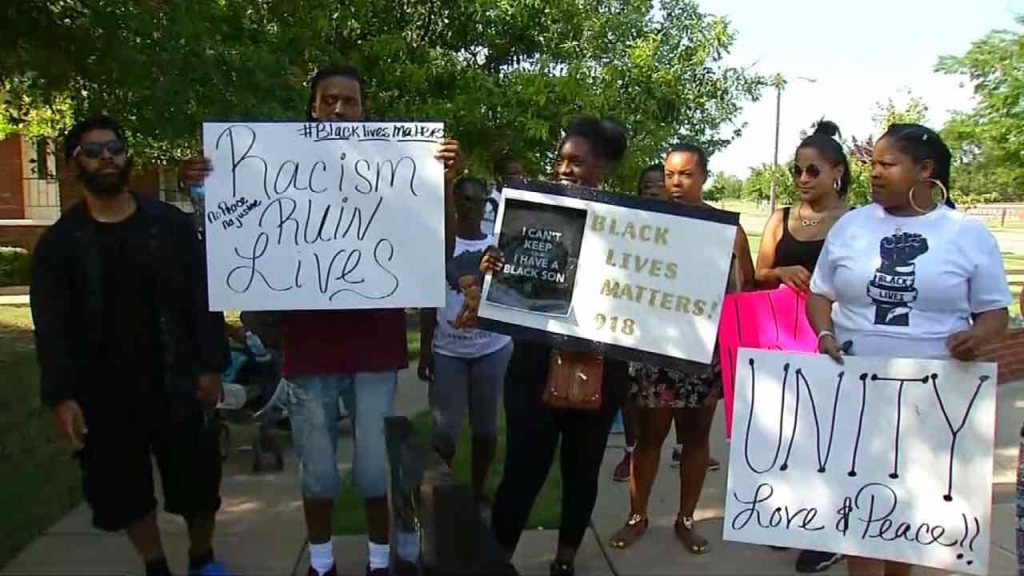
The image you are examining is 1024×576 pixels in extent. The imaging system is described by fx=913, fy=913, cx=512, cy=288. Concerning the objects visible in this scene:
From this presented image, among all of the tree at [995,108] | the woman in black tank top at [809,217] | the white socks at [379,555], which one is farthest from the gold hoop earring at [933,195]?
the tree at [995,108]

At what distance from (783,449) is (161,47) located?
5405 millimetres

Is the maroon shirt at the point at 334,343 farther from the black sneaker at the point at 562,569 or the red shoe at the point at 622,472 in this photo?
the red shoe at the point at 622,472

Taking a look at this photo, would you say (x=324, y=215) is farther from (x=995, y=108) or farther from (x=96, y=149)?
(x=995, y=108)

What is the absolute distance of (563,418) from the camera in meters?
3.47

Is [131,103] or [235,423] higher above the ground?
[131,103]

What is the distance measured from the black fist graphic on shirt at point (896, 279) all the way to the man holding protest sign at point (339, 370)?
4.88ft

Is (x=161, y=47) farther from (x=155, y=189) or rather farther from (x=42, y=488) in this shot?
(x=155, y=189)

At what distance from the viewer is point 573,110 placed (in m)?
Answer: 8.98

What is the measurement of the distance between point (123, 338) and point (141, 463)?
19.3 inches

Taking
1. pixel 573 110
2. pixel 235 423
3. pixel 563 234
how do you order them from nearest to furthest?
pixel 563 234, pixel 235 423, pixel 573 110

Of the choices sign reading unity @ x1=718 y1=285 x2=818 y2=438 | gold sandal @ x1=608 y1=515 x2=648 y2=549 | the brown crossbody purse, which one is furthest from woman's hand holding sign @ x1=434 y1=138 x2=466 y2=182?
gold sandal @ x1=608 y1=515 x2=648 y2=549

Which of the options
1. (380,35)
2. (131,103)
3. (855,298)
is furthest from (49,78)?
(855,298)

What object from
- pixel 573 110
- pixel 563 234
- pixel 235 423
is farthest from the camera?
pixel 573 110

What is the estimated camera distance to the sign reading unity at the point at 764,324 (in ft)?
12.1
